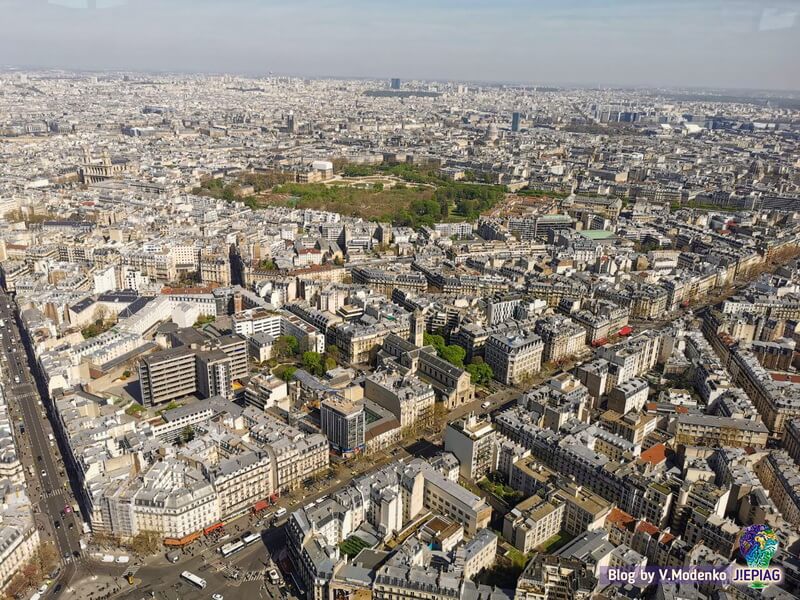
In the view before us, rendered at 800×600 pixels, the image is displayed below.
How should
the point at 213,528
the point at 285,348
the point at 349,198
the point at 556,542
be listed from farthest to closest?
the point at 349,198 → the point at 285,348 → the point at 213,528 → the point at 556,542

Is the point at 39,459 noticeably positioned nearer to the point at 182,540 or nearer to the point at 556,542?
the point at 182,540

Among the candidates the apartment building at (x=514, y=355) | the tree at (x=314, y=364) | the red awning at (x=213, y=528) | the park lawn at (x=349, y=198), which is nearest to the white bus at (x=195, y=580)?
the red awning at (x=213, y=528)

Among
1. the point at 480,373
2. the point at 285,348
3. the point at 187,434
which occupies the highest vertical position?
the point at 285,348

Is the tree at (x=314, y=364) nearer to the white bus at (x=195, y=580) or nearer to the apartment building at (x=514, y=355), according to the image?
the apartment building at (x=514, y=355)

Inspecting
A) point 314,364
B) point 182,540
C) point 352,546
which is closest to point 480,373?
point 314,364

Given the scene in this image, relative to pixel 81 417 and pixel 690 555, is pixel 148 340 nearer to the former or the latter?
pixel 81 417

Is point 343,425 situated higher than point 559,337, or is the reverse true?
point 559,337

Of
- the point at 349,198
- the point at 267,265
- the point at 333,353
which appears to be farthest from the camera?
the point at 349,198

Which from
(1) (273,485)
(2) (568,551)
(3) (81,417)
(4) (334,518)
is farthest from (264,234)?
(2) (568,551)
